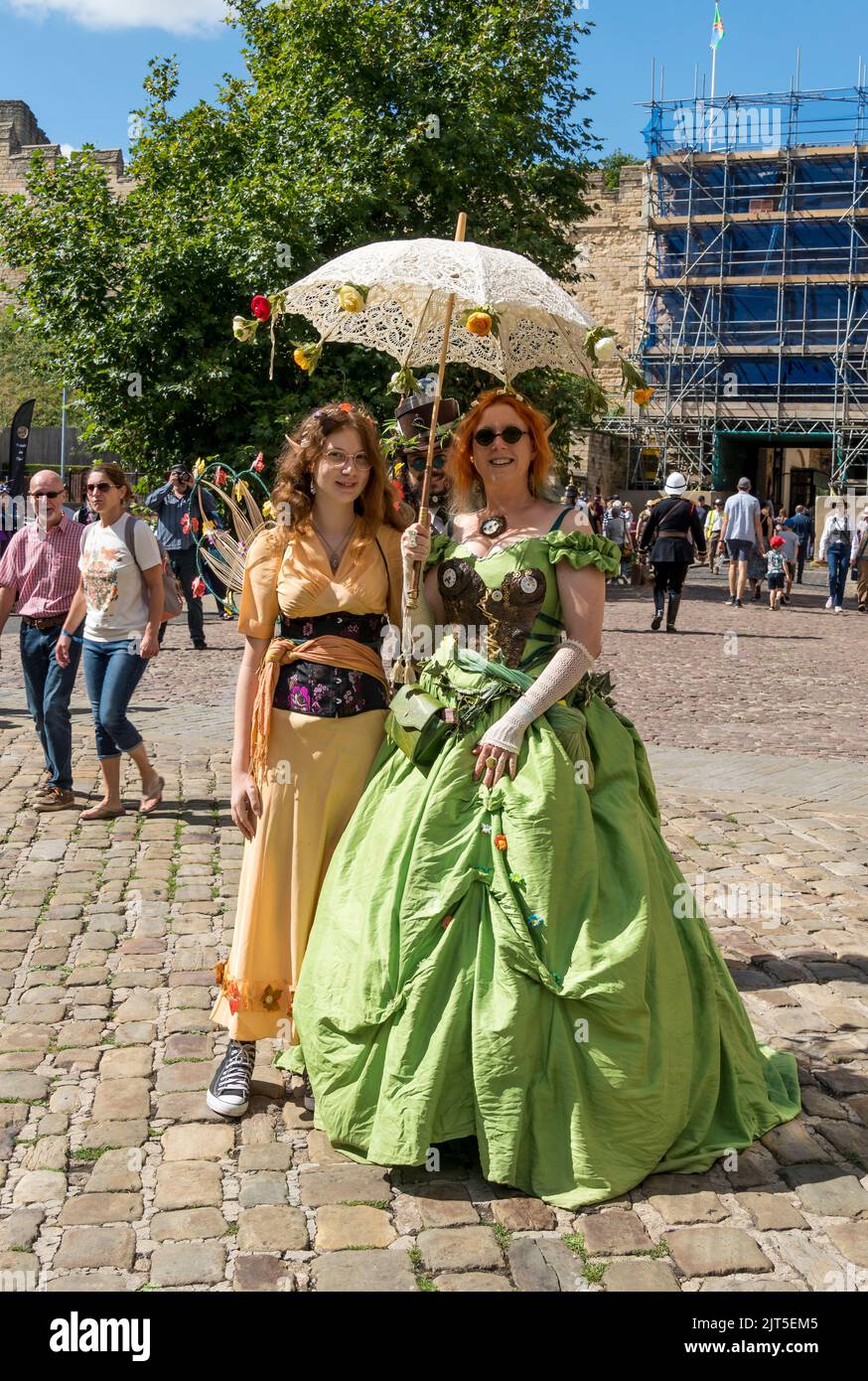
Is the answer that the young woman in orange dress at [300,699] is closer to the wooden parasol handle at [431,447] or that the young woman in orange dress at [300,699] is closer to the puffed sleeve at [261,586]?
the puffed sleeve at [261,586]

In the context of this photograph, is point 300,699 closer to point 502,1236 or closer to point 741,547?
point 502,1236

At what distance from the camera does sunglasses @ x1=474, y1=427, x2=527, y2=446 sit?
12.6 ft

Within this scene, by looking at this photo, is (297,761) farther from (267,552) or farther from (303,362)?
(303,362)

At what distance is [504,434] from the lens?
3.83 meters

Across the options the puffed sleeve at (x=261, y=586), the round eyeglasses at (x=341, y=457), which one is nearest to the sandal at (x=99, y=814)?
the puffed sleeve at (x=261, y=586)

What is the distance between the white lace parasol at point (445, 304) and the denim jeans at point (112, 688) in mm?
3317

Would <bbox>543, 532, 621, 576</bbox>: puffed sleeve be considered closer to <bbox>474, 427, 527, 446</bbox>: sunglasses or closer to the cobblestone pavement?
<bbox>474, 427, 527, 446</bbox>: sunglasses

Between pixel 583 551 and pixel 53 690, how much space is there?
4.54 meters

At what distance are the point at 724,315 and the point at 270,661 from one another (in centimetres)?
3876

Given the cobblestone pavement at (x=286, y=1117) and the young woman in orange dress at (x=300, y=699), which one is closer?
the cobblestone pavement at (x=286, y=1117)

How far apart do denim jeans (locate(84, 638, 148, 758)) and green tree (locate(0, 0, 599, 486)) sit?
1272 cm

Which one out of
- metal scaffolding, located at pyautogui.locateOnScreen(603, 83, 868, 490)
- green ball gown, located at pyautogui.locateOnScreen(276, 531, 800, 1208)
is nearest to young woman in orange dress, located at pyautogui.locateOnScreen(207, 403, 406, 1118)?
green ball gown, located at pyautogui.locateOnScreen(276, 531, 800, 1208)

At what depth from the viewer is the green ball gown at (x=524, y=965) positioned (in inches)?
133

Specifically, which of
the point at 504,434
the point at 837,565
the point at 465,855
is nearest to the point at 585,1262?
the point at 465,855
